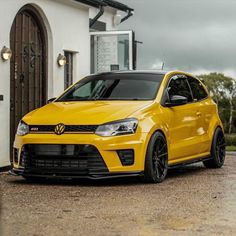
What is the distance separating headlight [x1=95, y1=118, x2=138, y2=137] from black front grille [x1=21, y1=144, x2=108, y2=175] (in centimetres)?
27

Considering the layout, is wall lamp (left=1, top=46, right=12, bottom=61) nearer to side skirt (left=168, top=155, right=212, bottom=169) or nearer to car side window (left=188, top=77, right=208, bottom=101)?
car side window (left=188, top=77, right=208, bottom=101)

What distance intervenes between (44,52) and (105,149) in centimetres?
551

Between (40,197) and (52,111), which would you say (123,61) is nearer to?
(52,111)

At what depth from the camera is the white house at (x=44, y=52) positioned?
511 inches

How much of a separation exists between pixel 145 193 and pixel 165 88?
2449 millimetres

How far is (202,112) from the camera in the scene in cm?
1219

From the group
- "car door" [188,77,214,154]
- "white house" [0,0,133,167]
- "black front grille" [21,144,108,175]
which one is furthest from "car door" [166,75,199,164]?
"white house" [0,0,133,167]

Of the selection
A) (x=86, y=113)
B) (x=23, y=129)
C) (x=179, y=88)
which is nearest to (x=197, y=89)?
(x=179, y=88)

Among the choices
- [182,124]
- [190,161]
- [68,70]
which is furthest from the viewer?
[68,70]

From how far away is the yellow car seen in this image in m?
9.75

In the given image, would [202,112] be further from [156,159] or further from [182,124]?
[156,159]

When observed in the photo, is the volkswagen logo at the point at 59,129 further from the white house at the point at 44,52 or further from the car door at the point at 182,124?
the white house at the point at 44,52

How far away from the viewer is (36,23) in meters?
14.5

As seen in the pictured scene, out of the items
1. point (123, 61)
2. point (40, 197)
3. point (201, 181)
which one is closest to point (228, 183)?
point (201, 181)
